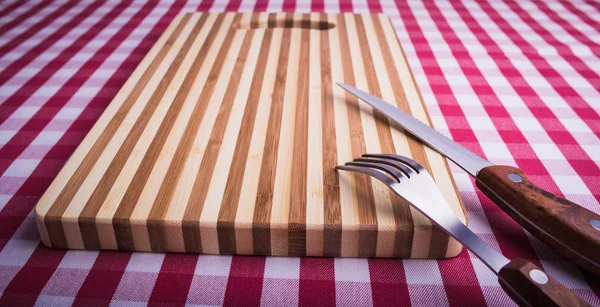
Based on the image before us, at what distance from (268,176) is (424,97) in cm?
44

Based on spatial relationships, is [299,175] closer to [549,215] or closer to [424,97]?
[549,215]

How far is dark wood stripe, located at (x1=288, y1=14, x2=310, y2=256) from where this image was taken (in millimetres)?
521

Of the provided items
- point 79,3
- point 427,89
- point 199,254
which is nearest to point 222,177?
point 199,254

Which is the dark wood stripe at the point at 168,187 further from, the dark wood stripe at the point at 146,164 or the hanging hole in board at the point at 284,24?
the hanging hole in board at the point at 284,24

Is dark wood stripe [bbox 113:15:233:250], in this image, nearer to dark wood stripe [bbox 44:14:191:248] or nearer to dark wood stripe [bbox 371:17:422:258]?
dark wood stripe [bbox 44:14:191:248]

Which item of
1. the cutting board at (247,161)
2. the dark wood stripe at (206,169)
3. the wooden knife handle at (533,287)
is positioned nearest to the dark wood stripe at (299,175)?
the cutting board at (247,161)

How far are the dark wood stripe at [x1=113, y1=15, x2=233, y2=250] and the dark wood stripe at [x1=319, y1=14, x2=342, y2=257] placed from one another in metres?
0.23

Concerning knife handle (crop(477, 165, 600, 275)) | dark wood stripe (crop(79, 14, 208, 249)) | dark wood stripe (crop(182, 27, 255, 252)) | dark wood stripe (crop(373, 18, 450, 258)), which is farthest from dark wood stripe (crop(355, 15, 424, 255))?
dark wood stripe (crop(79, 14, 208, 249))

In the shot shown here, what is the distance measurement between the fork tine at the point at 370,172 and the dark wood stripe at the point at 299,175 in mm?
56

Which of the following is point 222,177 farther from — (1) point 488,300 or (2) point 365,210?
(1) point 488,300

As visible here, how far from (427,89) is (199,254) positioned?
1.96ft

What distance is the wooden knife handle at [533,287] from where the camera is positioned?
371mm

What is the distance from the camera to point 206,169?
0.60m

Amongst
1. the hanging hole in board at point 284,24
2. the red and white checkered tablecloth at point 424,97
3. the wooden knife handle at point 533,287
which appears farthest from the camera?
the hanging hole in board at point 284,24
